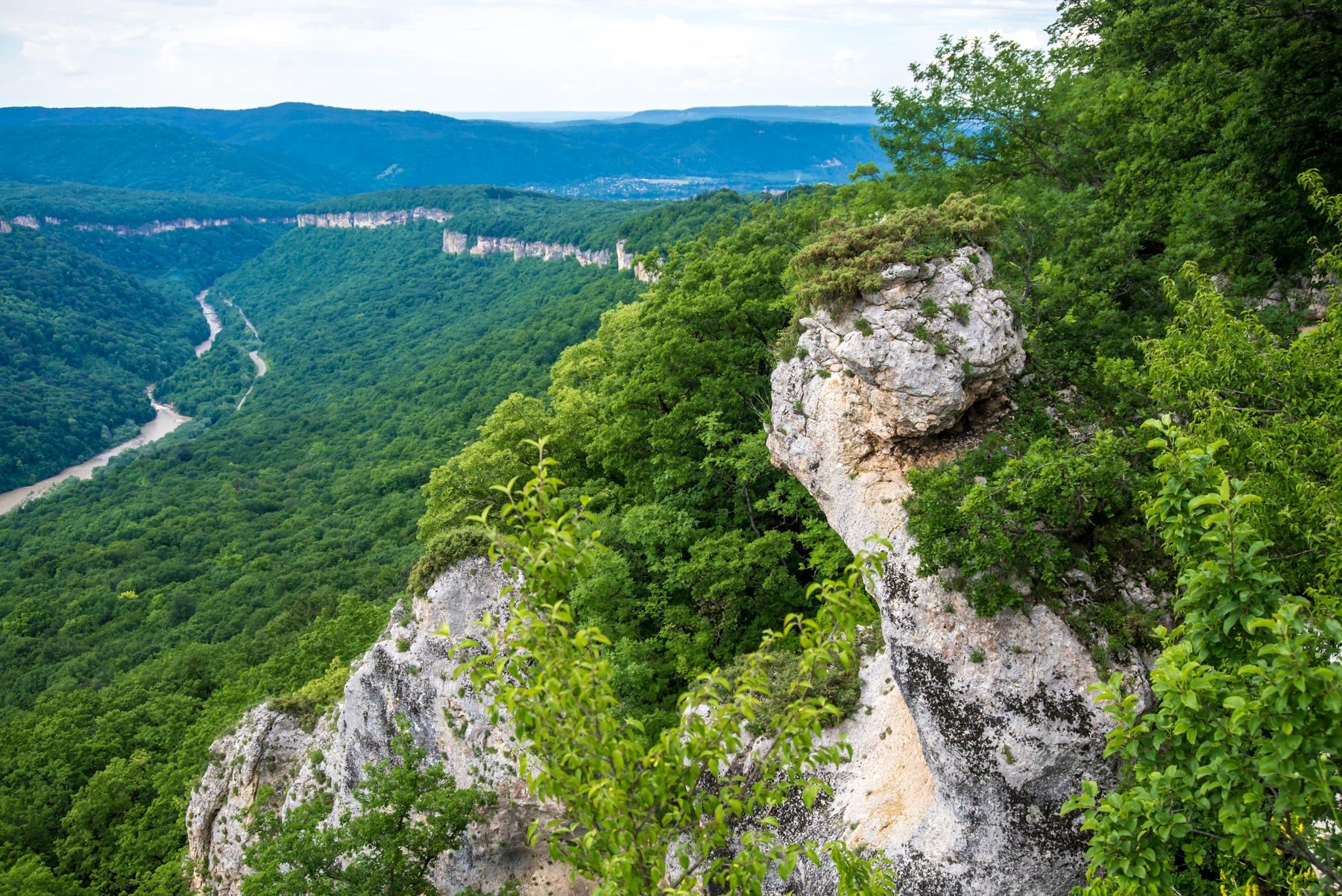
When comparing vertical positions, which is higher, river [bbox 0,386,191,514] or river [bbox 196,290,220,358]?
river [bbox 196,290,220,358]

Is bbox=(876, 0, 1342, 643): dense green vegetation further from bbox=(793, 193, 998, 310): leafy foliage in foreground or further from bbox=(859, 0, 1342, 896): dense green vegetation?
bbox=(793, 193, 998, 310): leafy foliage in foreground

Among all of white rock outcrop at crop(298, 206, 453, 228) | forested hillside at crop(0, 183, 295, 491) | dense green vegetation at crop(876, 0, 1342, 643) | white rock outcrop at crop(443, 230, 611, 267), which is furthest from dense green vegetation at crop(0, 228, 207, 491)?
dense green vegetation at crop(876, 0, 1342, 643)

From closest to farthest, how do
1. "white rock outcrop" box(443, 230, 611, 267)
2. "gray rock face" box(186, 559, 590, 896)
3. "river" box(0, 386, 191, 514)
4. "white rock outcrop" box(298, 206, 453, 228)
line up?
"gray rock face" box(186, 559, 590, 896)
"river" box(0, 386, 191, 514)
"white rock outcrop" box(443, 230, 611, 267)
"white rock outcrop" box(298, 206, 453, 228)

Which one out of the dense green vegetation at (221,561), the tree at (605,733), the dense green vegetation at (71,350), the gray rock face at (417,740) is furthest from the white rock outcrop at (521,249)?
the tree at (605,733)

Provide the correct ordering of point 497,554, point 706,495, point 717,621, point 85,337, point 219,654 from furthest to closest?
point 85,337 → point 219,654 → point 706,495 → point 717,621 → point 497,554

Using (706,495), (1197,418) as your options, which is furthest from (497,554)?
(706,495)

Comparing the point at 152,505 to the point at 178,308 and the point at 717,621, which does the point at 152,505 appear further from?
the point at 178,308

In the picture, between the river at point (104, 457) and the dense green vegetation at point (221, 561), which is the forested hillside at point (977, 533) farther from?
the river at point (104, 457)
